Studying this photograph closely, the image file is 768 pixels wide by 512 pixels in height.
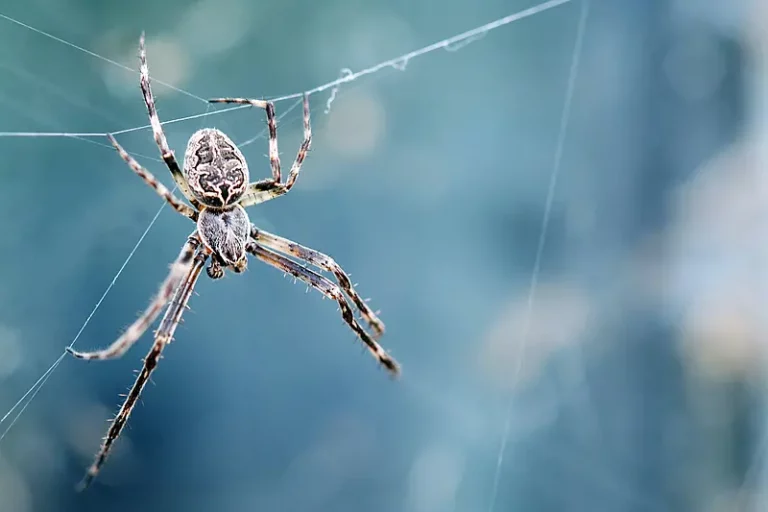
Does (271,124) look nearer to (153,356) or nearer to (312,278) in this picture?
(312,278)

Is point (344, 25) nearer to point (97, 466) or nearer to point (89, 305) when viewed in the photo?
point (89, 305)

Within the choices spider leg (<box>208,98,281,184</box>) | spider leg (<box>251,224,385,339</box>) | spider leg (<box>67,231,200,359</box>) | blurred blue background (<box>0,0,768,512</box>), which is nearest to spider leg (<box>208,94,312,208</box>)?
spider leg (<box>208,98,281,184</box>)

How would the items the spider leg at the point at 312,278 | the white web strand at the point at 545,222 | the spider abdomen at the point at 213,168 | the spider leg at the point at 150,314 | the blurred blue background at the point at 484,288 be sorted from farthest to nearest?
the white web strand at the point at 545,222
the blurred blue background at the point at 484,288
the spider leg at the point at 312,278
the spider abdomen at the point at 213,168
the spider leg at the point at 150,314

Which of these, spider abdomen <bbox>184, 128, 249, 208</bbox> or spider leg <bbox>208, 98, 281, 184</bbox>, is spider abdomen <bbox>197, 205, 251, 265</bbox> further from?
spider leg <bbox>208, 98, 281, 184</bbox>

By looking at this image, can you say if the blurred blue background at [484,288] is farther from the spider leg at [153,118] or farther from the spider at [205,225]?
the spider leg at [153,118]

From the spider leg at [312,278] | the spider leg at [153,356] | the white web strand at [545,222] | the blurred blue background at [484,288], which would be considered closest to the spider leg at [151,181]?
the spider leg at [153,356]

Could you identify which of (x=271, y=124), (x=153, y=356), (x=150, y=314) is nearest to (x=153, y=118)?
(x=271, y=124)
